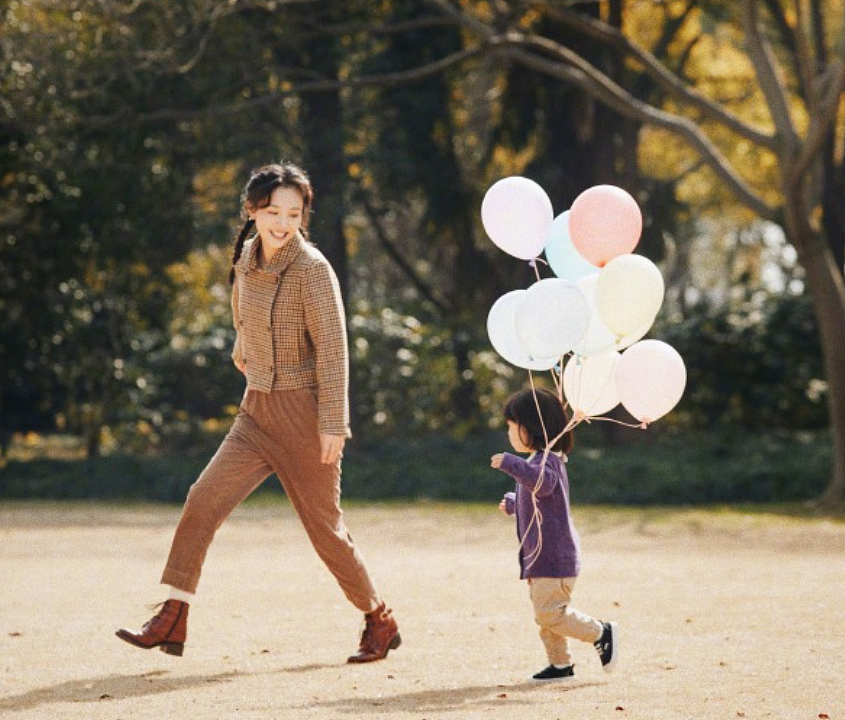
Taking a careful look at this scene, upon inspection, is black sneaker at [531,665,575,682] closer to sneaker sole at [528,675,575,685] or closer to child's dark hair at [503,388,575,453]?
sneaker sole at [528,675,575,685]

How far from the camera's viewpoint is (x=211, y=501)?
6.76m

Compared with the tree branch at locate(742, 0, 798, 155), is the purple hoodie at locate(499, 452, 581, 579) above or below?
A: below

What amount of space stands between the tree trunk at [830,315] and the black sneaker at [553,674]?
380 inches

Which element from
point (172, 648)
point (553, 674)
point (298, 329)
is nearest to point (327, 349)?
point (298, 329)

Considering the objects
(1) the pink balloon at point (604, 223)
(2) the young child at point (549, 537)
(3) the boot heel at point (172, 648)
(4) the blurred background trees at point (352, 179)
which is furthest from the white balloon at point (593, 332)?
(4) the blurred background trees at point (352, 179)

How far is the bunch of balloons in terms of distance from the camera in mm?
6594

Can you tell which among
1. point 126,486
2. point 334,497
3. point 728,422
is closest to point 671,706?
point 334,497

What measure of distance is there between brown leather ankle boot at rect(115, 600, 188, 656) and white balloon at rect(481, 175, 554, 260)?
205 centimetres

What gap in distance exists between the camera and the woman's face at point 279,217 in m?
6.78

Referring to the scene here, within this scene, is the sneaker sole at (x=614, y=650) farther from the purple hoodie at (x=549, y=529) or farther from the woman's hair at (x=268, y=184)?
the woman's hair at (x=268, y=184)

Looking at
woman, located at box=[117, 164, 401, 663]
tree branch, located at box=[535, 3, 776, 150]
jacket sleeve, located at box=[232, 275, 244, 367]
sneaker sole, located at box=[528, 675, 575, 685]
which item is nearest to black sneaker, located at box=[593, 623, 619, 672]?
sneaker sole, located at box=[528, 675, 575, 685]

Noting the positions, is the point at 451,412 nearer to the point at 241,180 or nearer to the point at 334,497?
the point at 241,180

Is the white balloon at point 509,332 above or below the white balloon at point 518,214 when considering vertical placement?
below

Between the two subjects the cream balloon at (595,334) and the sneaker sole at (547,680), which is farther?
the cream balloon at (595,334)
